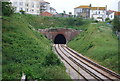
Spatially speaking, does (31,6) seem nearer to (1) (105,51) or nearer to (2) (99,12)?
(2) (99,12)

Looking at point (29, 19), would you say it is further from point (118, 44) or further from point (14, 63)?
point (14, 63)

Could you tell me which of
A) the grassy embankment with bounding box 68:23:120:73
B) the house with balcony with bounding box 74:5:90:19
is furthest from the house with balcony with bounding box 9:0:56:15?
the grassy embankment with bounding box 68:23:120:73

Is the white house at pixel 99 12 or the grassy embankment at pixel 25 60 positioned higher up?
the white house at pixel 99 12

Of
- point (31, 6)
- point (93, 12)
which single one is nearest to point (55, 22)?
point (31, 6)

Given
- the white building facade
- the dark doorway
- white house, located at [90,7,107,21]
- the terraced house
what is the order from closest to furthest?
the dark doorway → the white building facade → the terraced house → white house, located at [90,7,107,21]

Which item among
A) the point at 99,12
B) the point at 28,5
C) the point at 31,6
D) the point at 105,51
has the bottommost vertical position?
the point at 105,51

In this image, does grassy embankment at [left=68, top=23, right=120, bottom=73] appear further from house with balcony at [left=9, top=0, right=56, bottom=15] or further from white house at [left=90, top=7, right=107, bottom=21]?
house with balcony at [left=9, top=0, right=56, bottom=15]

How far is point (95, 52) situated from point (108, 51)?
315cm

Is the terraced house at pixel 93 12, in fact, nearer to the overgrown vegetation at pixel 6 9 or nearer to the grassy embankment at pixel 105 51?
the grassy embankment at pixel 105 51

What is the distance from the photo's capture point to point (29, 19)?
61.3m

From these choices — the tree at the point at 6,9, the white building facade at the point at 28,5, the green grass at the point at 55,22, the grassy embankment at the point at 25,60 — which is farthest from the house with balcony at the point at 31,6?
the grassy embankment at the point at 25,60

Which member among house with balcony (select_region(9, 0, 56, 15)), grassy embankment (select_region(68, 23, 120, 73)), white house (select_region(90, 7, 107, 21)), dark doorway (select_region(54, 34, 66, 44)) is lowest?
dark doorway (select_region(54, 34, 66, 44))

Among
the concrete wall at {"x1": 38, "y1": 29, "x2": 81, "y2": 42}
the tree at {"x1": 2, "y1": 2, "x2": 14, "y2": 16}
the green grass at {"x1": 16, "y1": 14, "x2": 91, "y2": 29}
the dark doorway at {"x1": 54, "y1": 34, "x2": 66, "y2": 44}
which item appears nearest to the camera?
the tree at {"x1": 2, "y1": 2, "x2": 14, "y2": 16}

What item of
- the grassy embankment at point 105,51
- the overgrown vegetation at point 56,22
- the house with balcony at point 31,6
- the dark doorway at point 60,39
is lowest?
the dark doorway at point 60,39
